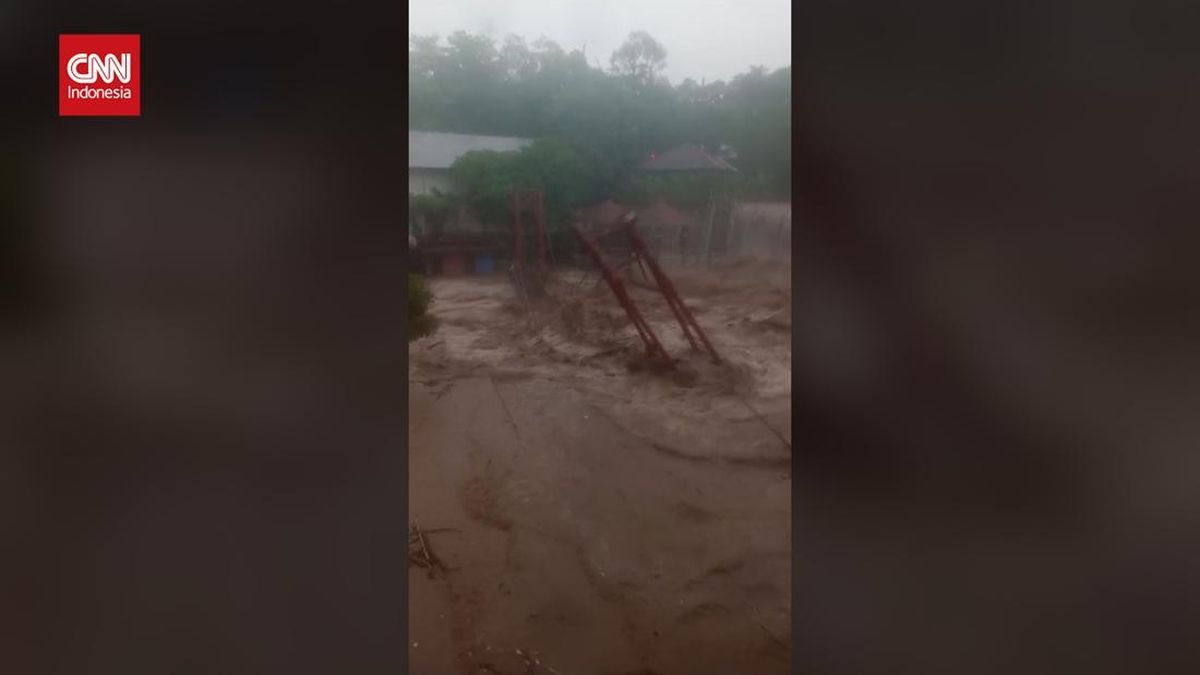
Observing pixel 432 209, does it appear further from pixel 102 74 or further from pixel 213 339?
pixel 102 74

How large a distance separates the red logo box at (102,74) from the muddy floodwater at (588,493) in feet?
3.29

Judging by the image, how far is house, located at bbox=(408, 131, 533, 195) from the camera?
2117 mm

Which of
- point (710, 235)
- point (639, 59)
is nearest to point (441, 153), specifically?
point (639, 59)

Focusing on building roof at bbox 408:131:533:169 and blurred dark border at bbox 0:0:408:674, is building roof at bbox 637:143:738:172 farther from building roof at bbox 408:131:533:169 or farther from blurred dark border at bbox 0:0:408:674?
blurred dark border at bbox 0:0:408:674

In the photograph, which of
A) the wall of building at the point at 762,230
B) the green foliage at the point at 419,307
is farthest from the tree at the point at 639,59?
the green foliage at the point at 419,307

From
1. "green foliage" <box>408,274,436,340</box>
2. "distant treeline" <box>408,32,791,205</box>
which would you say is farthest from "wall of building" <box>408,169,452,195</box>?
"green foliage" <box>408,274,436,340</box>

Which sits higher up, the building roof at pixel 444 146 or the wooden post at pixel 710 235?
the building roof at pixel 444 146

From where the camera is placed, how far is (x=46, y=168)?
2186 mm

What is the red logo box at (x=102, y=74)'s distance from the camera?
7.02ft

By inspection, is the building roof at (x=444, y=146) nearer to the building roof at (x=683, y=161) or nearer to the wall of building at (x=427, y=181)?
the wall of building at (x=427, y=181)

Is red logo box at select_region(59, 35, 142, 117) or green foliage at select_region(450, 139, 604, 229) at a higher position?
red logo box at select_region(59, 35, 142, 117)

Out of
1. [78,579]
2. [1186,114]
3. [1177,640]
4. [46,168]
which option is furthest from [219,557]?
[1186,114]

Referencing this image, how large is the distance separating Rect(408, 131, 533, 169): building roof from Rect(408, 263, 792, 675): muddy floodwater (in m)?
0.33

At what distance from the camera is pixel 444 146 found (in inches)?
83.5
